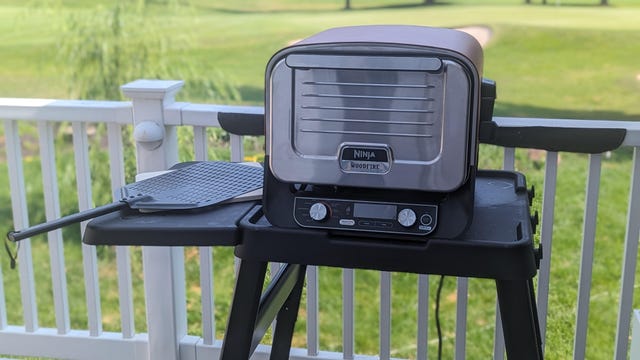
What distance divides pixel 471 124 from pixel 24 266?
1610 millimetres

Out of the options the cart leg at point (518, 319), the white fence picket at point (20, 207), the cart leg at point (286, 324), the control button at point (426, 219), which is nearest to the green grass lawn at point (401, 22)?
the white fence picket at point (20, 207)

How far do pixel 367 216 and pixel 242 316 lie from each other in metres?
0.32

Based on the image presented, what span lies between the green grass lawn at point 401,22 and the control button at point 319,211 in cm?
307

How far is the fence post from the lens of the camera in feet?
6.66

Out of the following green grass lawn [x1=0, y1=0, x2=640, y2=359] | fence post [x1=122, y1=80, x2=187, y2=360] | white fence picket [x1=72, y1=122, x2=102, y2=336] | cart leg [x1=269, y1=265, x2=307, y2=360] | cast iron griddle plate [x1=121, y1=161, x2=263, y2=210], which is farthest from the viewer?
green grass lawn [x1=0, y1=0, x2=640, y2=359]

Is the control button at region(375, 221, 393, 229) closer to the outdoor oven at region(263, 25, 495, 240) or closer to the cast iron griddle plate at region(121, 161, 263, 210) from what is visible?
the outdoor oven at region(263, 25, 495, 240)

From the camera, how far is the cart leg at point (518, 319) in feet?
4.04

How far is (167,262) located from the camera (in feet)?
7.00

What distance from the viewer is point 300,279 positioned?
1823 mm

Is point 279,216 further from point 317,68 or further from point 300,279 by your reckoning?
point 300,279

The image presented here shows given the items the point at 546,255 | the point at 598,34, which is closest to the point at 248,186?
the point at 546,255

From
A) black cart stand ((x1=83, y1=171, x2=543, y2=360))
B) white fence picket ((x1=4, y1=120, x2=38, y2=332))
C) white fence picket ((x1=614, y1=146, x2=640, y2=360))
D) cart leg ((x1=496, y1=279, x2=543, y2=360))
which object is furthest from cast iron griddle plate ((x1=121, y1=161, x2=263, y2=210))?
white fence picket ((x1=614, y1=146, x2=640, y2=360))

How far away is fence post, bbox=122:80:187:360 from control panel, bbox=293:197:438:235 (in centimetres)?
90

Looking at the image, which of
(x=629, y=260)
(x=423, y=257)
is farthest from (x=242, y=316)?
(x=629, y=260)
